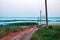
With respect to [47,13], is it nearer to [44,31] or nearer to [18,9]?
[44,31]

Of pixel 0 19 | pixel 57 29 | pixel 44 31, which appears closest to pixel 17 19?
pixel 0 19

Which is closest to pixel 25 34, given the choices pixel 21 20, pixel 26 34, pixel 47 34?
pixel 26 34

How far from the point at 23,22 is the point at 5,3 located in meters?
0.43

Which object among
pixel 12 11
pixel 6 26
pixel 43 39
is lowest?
pixel 43 39

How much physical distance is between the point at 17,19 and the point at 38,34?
0.41 m

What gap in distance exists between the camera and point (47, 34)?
2.61 metres

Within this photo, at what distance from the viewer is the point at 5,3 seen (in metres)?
2.65

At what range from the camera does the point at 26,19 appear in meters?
2.65

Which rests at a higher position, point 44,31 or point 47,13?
point 47,13

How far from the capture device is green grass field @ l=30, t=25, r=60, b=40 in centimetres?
254

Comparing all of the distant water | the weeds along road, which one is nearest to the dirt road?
the weeds along road

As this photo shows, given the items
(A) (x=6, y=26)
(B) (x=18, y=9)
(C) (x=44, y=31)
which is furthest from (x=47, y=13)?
(A) (x=6, y=26)

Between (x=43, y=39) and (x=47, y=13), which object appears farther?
(x=47, y=13)

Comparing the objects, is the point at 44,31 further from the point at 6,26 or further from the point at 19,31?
the point at 6,26
